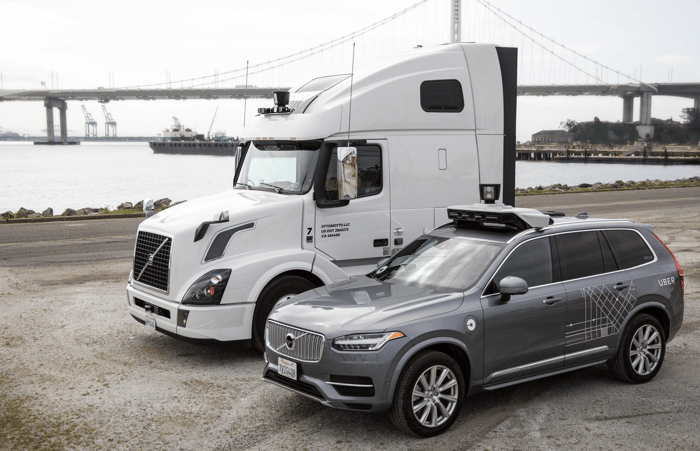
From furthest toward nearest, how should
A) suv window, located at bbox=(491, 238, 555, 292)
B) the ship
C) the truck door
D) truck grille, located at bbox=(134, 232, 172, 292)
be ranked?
1. the ship
2. the truck door
3. truck grille, located at bbox=(134, 232, 172, 292)
4. suv window, located at bbox=(491, 238, 555, 292)

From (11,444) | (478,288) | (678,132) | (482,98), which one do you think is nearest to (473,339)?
(478,288)

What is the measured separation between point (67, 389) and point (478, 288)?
406 cm

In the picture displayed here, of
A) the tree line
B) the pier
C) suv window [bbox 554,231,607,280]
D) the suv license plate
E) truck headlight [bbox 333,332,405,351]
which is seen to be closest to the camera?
truck headlight [bbox 333,332,405,351]

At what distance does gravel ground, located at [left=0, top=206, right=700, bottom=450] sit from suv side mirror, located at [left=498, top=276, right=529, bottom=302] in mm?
1109

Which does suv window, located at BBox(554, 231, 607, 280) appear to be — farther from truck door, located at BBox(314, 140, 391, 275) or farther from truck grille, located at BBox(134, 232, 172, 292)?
truck grille, located at BBox(134, 232, 172, 292)

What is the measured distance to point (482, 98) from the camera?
9133 mm

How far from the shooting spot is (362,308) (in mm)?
5500

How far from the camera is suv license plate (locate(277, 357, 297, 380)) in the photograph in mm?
5458

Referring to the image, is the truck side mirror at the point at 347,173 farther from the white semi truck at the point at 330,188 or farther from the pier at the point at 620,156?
the pier at the point at 620,156

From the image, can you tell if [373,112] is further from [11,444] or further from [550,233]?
[11,444]

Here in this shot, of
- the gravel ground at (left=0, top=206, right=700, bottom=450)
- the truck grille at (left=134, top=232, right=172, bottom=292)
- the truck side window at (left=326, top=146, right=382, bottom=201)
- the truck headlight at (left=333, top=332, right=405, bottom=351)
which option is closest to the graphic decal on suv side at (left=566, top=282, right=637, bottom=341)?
the gravel ground at (left=0, top=206, right=700, bottom=450)

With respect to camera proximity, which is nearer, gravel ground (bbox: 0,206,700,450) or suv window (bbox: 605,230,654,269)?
gravel ground (bbox: 0,206,700,450)

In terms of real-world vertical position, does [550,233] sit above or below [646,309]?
above

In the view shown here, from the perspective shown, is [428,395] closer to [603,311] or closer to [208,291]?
[603,311]
